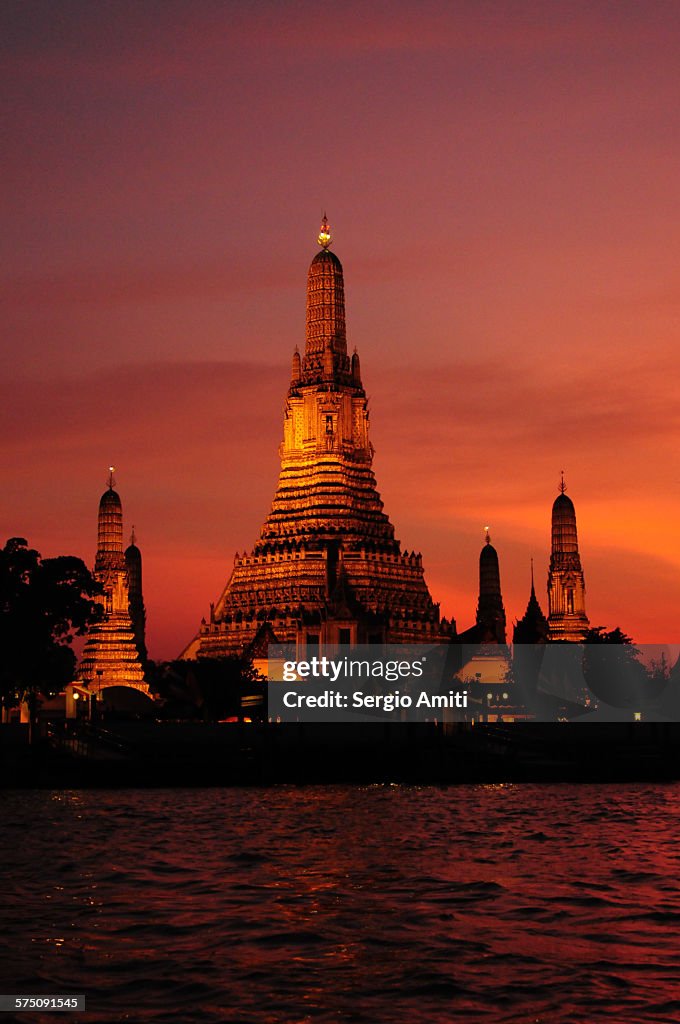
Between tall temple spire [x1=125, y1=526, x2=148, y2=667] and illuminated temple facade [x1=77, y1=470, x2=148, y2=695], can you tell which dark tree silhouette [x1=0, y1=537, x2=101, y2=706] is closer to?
illuminated temple facade [x1=77, y1=470, x2=148, y2=695]

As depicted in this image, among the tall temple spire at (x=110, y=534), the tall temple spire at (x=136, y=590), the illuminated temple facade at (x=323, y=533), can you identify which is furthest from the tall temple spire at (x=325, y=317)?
the tall temple spire at (x=136, y=590)

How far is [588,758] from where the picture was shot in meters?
77.6

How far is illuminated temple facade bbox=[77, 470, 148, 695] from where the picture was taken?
132500 mm

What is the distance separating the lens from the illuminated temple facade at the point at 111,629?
13250 centimetres

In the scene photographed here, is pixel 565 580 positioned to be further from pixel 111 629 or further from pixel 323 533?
pixel 111 629

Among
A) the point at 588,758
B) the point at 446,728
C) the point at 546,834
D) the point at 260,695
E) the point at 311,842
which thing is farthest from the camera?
the point at 260,695

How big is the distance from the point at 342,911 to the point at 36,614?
170 ft

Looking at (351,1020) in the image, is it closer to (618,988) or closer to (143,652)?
(618,988)

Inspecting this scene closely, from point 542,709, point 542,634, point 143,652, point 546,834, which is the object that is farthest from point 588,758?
point 143,652

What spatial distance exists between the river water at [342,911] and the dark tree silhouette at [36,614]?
75.4ft

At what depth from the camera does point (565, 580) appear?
152500 mm

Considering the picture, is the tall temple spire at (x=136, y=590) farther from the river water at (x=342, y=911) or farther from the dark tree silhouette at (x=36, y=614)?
the river water at (x=342, y=911)

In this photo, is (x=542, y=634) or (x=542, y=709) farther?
(x=542, y=634)

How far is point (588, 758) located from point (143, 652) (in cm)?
9120
